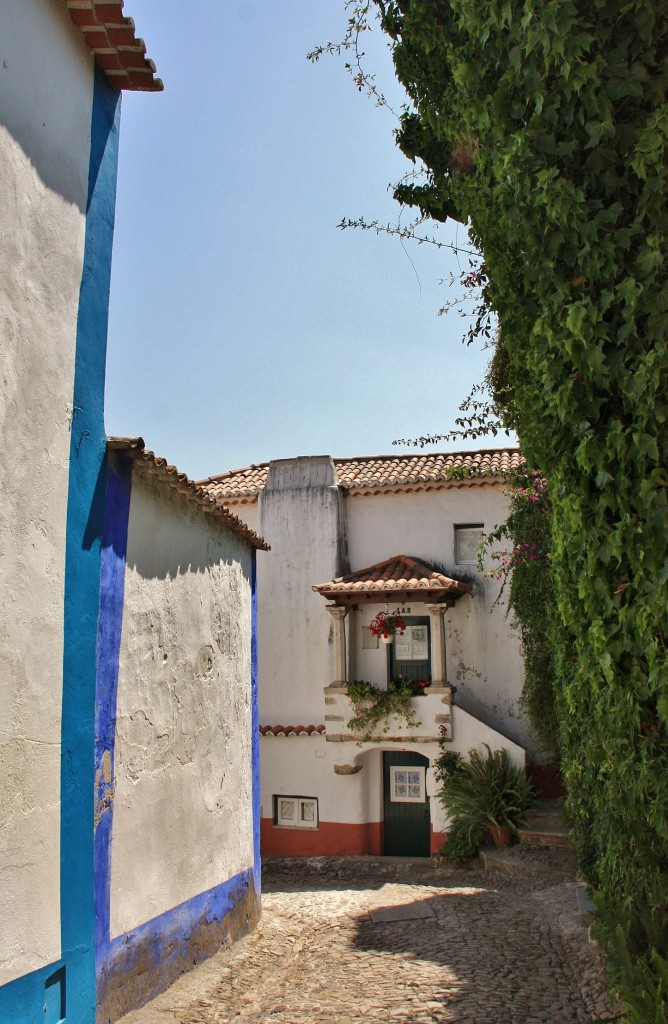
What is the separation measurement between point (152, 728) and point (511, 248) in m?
4.82

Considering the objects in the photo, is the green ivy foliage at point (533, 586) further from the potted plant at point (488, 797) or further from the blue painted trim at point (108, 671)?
the blue painted trim at point (108, 671)

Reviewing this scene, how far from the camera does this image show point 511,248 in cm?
535

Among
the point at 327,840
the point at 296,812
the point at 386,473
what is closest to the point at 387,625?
the point at 386,473

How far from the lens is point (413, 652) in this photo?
Result: 1695cm

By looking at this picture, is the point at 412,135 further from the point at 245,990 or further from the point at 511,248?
the point at 245,990

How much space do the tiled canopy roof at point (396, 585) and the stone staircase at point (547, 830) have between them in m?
4.51

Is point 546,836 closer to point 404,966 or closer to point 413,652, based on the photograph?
point 413,652

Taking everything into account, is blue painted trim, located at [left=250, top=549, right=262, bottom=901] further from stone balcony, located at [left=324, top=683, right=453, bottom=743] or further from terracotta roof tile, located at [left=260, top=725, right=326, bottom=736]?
terracotta roof tile, located at [left=260, top=725, right=326, bottom=736]

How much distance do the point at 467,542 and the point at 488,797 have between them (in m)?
5.49

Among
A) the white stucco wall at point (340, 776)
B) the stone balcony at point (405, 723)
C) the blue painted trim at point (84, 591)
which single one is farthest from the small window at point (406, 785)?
the blue painted trim at point (84, 591)

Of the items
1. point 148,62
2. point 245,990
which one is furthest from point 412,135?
point 245,990

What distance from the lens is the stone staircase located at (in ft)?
44.5

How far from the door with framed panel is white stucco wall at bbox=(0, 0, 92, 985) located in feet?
41.3

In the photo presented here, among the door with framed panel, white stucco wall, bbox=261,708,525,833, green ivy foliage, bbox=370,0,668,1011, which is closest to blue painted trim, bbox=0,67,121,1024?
green ivy foliage, bbox=370,0,668,1011
